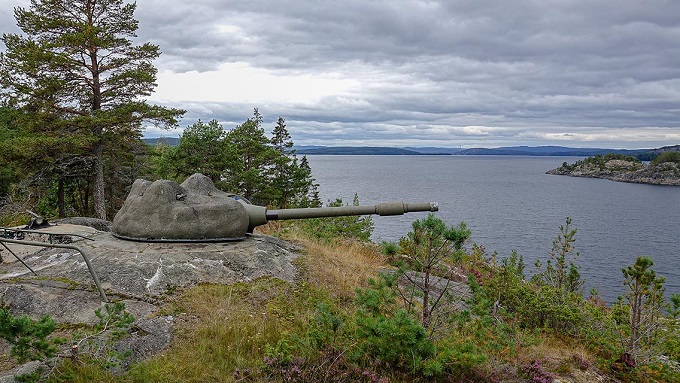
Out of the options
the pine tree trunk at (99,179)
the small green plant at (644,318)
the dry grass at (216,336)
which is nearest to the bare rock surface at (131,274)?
the dry grass at (216,336)

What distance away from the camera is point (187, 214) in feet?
29.5

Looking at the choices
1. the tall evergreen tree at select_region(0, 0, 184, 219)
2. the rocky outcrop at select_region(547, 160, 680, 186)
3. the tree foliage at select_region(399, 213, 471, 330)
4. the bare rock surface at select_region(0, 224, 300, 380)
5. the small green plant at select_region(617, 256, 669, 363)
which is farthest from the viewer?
the rocky outcrop at select_region(547, 160, 680, 186)

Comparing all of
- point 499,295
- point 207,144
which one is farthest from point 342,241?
point 207,144

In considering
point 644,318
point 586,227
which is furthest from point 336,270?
point 586,227

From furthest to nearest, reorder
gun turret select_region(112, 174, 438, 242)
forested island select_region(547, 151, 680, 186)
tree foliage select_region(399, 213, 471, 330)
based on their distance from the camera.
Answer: forested island select_region(547, 151, 680, 186)
gun turret select_region(112, 174, 438, 242)
tree foliage select_region(399, 213, 471, 330)

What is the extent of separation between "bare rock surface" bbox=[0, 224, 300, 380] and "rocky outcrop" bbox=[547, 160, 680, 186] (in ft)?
419

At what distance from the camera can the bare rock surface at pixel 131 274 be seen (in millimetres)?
6591

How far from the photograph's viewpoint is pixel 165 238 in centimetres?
894

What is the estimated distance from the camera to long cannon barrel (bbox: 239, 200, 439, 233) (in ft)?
27.8

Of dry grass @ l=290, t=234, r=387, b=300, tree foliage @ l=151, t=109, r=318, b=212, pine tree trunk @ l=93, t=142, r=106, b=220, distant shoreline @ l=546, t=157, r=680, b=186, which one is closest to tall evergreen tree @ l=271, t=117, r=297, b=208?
tree foliage @ l=151, t=109, r=318, b=212

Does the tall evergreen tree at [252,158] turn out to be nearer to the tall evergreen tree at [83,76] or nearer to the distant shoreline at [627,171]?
the tall evergreen tree at [83,76]

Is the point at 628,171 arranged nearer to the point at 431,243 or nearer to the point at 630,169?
the point at 630,169

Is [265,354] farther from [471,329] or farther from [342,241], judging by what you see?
[342,241]

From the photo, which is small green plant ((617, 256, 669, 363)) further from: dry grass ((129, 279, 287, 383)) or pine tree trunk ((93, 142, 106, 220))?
pine tree trunk ((93, 142, 106, 220))
